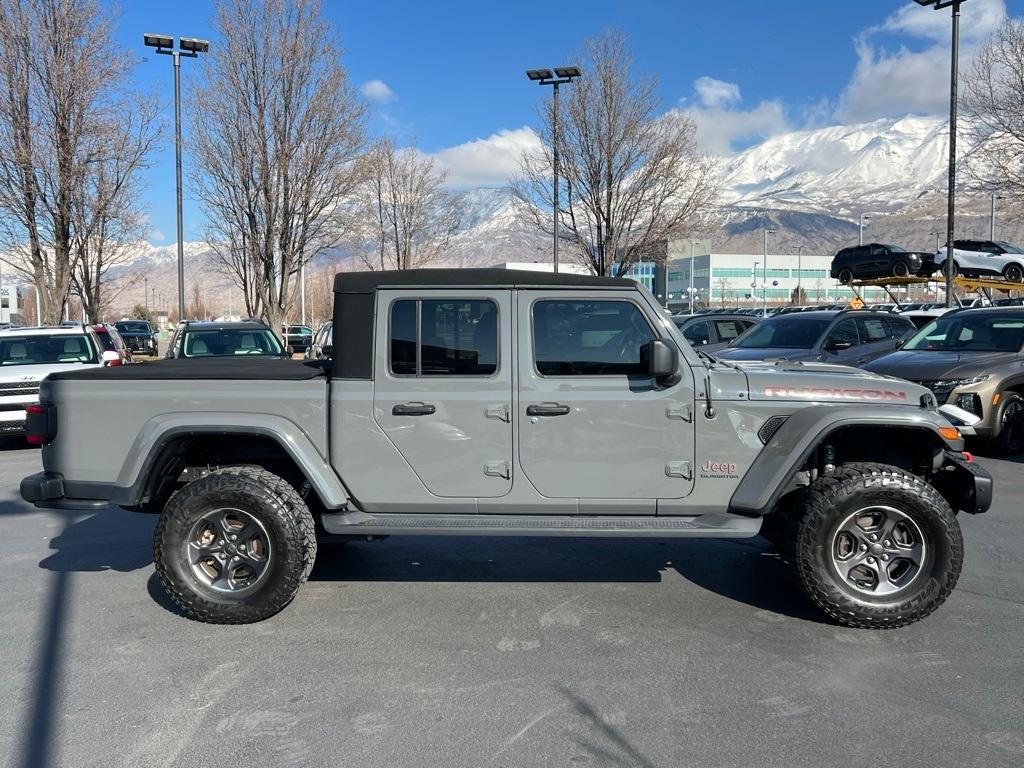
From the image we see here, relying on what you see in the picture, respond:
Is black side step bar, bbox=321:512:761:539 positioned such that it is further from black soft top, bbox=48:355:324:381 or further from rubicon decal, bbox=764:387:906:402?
black soft top, bbox=48:355:324:381

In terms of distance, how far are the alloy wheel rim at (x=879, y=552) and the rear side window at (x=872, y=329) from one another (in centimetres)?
926

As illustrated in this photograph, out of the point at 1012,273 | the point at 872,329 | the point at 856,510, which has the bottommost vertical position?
the point at 856,510

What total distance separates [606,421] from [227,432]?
2.12 meters

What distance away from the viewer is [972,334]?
10758 mm

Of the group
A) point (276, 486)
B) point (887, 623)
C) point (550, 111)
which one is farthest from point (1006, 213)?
point (276, 486)

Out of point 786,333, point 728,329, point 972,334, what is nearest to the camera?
point 972,334

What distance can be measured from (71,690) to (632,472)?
300 cm

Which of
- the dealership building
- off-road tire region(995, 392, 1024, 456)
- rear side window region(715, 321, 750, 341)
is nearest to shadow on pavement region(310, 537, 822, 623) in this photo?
off-road tire region(995, 392, 1024, 456)

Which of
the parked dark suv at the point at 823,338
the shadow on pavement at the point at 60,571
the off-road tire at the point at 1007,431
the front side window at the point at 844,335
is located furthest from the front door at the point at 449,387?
the front side window at the point at 844,335

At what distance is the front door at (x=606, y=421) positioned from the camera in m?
4.67

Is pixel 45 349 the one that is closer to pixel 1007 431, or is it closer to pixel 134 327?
pixel 1007 431

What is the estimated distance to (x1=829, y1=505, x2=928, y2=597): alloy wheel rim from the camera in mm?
4633

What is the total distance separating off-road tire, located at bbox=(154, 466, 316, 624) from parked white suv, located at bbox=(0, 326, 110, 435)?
765 centimetres

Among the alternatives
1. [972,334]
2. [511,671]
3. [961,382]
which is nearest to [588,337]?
[511,671]
